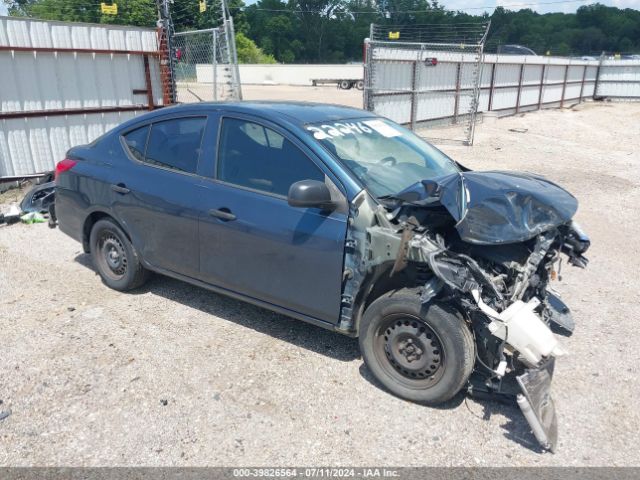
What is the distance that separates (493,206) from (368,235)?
796 millimetres

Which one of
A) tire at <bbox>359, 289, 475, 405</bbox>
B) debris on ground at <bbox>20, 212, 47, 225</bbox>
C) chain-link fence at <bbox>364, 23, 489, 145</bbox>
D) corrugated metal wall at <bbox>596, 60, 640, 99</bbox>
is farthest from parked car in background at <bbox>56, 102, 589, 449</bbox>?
corrugated metal wall at <bbox>596, 60, 640, 99</bbox>

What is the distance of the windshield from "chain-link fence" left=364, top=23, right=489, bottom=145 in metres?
8.68

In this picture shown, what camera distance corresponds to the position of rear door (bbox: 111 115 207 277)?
13.9ft

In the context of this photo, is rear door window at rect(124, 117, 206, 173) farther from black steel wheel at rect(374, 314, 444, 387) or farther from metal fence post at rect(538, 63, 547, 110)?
metal fence post at rect(538, 63, 547, 110)

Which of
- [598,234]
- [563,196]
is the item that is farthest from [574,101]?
[563,196]

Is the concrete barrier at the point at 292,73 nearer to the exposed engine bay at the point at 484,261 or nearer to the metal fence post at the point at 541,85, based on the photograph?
the metal fence post at the point at 541,85

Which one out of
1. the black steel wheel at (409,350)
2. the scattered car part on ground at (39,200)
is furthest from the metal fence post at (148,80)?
the black steel wheel at (409,350)

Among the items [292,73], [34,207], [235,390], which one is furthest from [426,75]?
[292,73]

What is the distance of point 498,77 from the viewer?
2014cm

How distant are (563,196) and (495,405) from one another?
1490mm

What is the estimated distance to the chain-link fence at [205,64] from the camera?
35.4 feet

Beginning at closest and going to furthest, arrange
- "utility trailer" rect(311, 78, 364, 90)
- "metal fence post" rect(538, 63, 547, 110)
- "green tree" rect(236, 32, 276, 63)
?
1. "metal fence post" rect(538, 63, 547, 110)
2. "utility trailer" rect(311, 78, 364, 90)
3. "green tree" rect(236, 32, 276, 63)

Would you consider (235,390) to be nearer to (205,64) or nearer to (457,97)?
(205,64)

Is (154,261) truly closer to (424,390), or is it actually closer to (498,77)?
(424,390)
